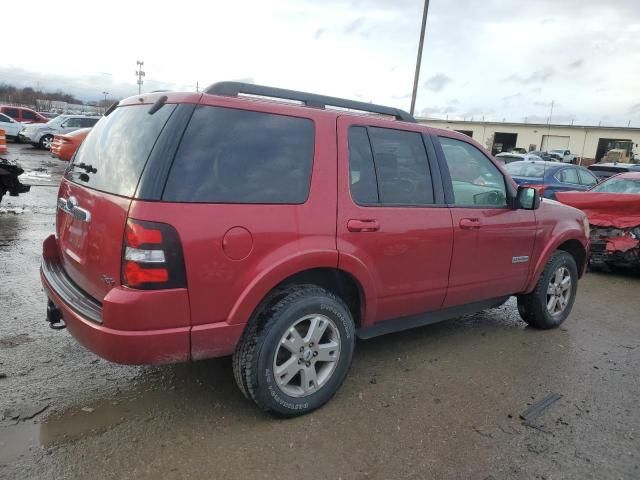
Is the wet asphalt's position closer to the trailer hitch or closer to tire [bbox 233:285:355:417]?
tire [bbox 233:285:355:417]

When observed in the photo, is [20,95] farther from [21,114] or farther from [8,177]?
[8,177]

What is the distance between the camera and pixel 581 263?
5250mm

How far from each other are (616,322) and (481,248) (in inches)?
97.7

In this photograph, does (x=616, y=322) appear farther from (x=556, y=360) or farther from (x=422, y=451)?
(x=422, y=451)

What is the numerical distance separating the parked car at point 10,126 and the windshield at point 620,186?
23792 millimetres

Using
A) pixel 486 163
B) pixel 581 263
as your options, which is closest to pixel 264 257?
pixel 486 163

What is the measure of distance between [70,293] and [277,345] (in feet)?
4.12

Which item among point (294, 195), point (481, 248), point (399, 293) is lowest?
point (399, 293)

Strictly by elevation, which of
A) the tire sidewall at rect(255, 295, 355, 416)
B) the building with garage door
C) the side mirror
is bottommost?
the tire sidewall at rect(255, 295, 355, 416)

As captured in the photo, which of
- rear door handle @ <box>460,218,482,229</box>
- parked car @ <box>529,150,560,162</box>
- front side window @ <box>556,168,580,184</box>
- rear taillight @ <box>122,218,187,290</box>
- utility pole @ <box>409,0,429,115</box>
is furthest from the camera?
parked car @ <box>529,150,560,162</box>

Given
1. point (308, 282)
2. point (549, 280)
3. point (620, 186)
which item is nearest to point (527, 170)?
point (620, 186)

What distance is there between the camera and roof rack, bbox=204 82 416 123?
300 cm

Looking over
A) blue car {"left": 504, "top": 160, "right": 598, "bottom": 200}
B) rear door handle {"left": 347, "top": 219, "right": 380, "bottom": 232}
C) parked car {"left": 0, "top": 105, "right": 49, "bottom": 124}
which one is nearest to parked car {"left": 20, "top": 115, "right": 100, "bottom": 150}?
parked car {"left": 0, "top": 105, "right": 49, "bottom": 124}

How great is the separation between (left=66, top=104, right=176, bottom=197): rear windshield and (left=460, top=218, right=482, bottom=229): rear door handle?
2.24 meters
